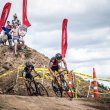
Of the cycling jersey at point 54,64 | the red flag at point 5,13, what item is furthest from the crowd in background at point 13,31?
the cycling jersey at point 54,64

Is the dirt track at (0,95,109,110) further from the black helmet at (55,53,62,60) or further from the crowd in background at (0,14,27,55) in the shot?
the crowd in background at (0,14,27,55)

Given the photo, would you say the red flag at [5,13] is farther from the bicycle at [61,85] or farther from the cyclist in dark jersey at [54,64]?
the bicycle at [61,85]

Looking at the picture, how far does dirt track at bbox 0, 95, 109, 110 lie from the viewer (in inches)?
439

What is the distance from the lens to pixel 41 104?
1223cm

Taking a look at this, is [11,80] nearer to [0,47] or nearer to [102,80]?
[0,47]

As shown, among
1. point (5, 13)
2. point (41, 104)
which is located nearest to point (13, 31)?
point (5, 13)

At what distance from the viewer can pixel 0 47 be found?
28344 millimetres

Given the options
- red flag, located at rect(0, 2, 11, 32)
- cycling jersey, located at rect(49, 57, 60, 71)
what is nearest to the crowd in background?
red flag, located at rect(0, 2, 11, 32)

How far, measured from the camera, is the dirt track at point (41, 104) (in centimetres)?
1114

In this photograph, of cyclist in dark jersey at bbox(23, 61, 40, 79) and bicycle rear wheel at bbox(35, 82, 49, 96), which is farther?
bicycle rear wheel at bbox(35, 82, 49, 96)

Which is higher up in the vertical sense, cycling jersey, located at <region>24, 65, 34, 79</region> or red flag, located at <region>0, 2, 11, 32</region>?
red flag, located at <region>0, 2, 11, 32</region>

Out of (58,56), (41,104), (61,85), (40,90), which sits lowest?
(41,104)

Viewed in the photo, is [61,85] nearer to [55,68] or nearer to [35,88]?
[55,68]

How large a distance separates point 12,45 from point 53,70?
11275 mm
